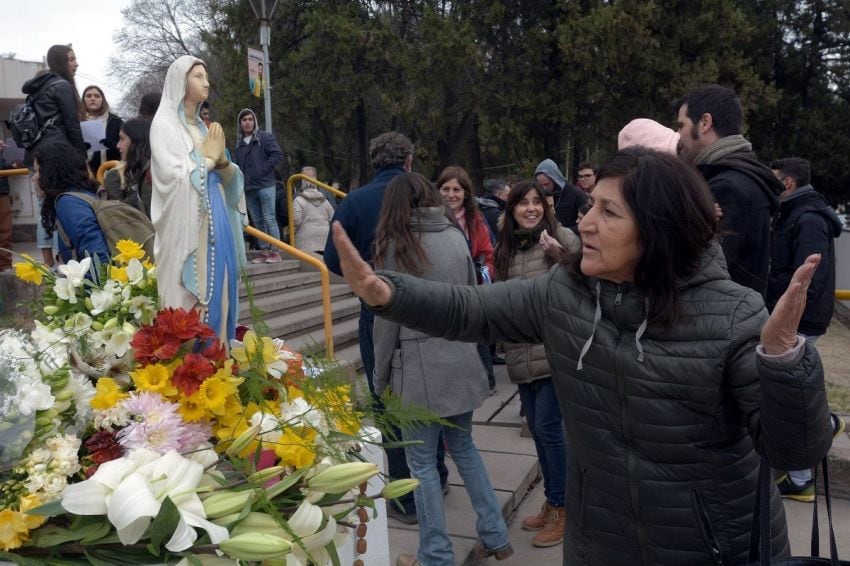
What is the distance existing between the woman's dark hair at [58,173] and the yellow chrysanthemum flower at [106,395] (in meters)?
2.78

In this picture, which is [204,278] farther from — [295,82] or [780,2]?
[780,2]

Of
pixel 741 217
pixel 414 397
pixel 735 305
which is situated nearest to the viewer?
pixel 735 305

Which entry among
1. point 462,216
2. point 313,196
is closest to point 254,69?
point 313,196

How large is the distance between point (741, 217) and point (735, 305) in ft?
4.92

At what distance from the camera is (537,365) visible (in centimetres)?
368

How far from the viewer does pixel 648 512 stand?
1815 millimetres

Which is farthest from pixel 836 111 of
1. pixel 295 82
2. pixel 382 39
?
pixel 295 82

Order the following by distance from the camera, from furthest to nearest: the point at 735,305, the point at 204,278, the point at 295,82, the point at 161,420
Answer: the point at 295,82 → the point at 204,278 → the point at 735,305 → the point at 161,420

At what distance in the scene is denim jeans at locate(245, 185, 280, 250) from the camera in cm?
927

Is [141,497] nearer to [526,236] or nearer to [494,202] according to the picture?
[526,236]

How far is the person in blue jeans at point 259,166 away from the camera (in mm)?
9047

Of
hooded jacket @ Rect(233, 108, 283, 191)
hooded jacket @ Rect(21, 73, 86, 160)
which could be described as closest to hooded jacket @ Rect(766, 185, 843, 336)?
hooded jacket @ Rect(21, 73, 86, 160)

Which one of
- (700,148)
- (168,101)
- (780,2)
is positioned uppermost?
(780,2)

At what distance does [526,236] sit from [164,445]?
279 cm
